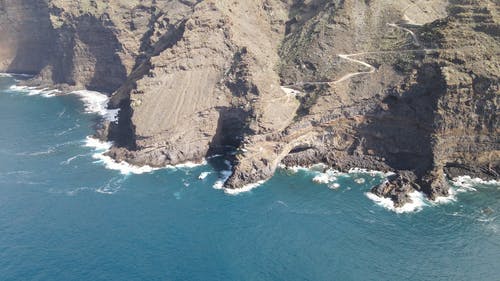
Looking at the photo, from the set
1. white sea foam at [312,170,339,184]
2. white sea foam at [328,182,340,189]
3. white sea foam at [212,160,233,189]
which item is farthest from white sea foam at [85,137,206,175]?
white sea foam at [328,182,340,189]

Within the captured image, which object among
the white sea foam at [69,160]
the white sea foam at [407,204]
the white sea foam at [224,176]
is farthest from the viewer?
the white sea foam at [69,160]

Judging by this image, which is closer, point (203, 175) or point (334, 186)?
point (334, 186)

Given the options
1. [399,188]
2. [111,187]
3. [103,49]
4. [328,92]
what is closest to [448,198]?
[399,188]

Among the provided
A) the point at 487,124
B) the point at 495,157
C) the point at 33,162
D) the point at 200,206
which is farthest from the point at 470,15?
the point at 33,162

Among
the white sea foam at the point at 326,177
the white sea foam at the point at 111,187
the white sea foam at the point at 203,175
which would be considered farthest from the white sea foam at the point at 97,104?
the white sea foam at the point at 326,177

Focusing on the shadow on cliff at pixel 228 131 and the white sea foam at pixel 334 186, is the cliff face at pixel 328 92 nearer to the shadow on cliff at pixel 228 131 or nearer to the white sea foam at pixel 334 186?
the shadow on cliff at pixel 228 131

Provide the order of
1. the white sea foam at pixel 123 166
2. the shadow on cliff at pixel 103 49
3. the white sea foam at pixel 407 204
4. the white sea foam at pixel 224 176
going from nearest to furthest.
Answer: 1. the white sea foam at pixel 407 204
2. the white sea foam at pixel 224 176
3. the white sea foam at pixel 123 166
4. the shadow on cliff at pixel 103 49

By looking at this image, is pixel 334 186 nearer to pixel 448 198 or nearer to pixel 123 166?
pixel 448 198
